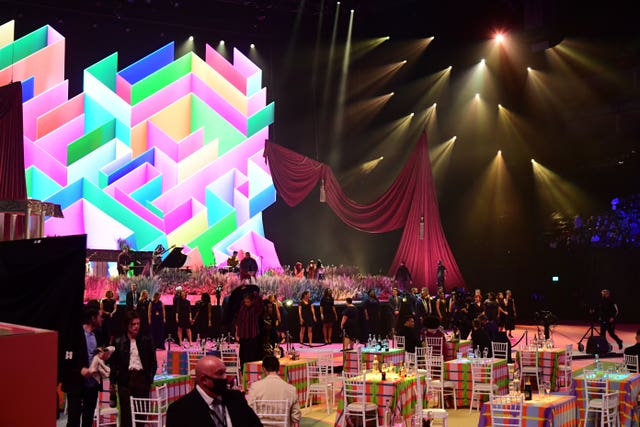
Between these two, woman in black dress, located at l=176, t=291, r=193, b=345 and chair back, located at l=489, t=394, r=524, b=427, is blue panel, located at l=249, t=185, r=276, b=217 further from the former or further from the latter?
chair back, located at l=489, t=394, r=524, b=427

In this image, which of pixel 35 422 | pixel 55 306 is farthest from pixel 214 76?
pixel 35 422

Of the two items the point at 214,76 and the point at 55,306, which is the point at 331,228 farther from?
the point at 55,306

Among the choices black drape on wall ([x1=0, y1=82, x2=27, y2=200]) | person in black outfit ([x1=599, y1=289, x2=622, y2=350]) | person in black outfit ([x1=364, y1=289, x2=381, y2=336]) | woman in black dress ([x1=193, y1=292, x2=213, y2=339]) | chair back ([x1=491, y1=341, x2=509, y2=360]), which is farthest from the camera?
black drape on wall ([x1=0, y1=82, x2=27, y2=200])

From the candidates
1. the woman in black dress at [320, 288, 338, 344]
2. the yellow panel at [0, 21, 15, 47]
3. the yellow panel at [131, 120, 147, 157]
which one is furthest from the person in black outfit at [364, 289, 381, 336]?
the yellow panel at [0, 21, 15, 47]

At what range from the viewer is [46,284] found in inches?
167

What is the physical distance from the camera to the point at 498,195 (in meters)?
21.9

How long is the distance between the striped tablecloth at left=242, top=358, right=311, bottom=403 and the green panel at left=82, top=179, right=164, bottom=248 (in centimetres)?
1080

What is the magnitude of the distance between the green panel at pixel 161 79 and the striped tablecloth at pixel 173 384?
13802 millimetres

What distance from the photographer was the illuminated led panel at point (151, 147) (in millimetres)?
18297

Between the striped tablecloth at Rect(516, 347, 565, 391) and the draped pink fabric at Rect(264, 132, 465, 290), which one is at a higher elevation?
the draped pink fabric at Rect(264, 132, 465, 290)

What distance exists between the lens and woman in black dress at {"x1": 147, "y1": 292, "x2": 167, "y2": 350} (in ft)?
40.0

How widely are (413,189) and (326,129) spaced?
14.9 feet

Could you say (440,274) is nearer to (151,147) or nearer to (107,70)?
(151,147)

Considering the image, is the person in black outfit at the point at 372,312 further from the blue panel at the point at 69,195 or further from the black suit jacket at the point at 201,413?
the black suit jacket at the point at 201,413
